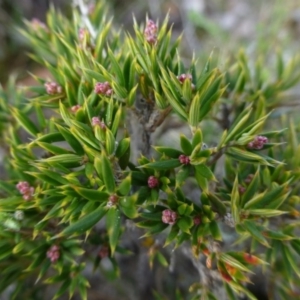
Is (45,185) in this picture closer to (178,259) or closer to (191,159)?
(191,159)

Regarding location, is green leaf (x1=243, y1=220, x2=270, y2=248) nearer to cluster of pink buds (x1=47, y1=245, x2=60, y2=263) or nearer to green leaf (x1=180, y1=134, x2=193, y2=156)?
green leaf (x1=180, y1=134, x2=193, y2=156)

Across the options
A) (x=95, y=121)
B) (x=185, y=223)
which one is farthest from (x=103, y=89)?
(x=185, y=223)

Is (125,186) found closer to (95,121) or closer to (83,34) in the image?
(95,121)

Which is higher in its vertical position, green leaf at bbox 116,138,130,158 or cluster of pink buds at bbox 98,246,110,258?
green leaf at bbox 116,138,130,158

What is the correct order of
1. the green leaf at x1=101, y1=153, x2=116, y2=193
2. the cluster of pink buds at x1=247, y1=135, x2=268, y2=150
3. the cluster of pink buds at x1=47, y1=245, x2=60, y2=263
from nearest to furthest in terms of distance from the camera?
the green leaf at x1=101, y1=153, x2=116, y2=193, the cluster of pink buds at x1=247, y1=135, x2=268, y2=150, the cluster of pink buds at x1=47, y1=245, x2=60, y2=263

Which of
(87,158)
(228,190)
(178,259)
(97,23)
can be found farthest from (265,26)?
(87,158)

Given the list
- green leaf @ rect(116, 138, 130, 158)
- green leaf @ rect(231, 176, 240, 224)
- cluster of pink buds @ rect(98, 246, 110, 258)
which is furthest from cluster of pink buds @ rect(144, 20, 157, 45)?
cluster of pink buds @ rect(98, 246, 110, 258)
